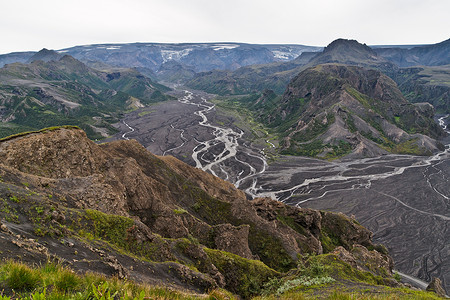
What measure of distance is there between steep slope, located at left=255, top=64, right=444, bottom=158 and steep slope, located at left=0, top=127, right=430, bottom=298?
92466mm

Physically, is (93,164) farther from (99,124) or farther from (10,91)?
(10,91)

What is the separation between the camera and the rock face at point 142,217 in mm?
14555

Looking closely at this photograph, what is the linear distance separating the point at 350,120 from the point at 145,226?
147836 millimetres

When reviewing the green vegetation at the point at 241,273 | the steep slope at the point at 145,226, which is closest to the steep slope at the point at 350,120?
the steep slope at the point at 145,226

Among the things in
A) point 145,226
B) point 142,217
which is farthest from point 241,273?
point 142,217

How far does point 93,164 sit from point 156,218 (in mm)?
11643

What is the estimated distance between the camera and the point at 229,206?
40.4 m

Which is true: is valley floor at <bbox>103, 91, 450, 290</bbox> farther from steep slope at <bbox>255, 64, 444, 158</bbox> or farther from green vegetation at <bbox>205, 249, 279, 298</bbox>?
green vegetation at <bbox>205, 249, 279, 298</bbox>

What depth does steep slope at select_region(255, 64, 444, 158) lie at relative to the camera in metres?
131

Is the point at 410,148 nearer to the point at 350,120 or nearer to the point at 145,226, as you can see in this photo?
the point at 350,120

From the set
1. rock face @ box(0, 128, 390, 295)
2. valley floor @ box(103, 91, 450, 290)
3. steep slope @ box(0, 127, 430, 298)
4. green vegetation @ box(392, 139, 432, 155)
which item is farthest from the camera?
green vegetation @ box(392, 139, 432, 155)

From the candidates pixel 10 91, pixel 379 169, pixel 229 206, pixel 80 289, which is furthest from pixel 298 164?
pixel 10 91

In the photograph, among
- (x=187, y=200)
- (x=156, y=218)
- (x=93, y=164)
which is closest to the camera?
(x=156, y=218)

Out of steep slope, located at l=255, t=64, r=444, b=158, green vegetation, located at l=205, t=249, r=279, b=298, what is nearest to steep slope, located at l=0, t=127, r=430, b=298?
green vegetation, located at l=205, t=249, r=279, b=298
